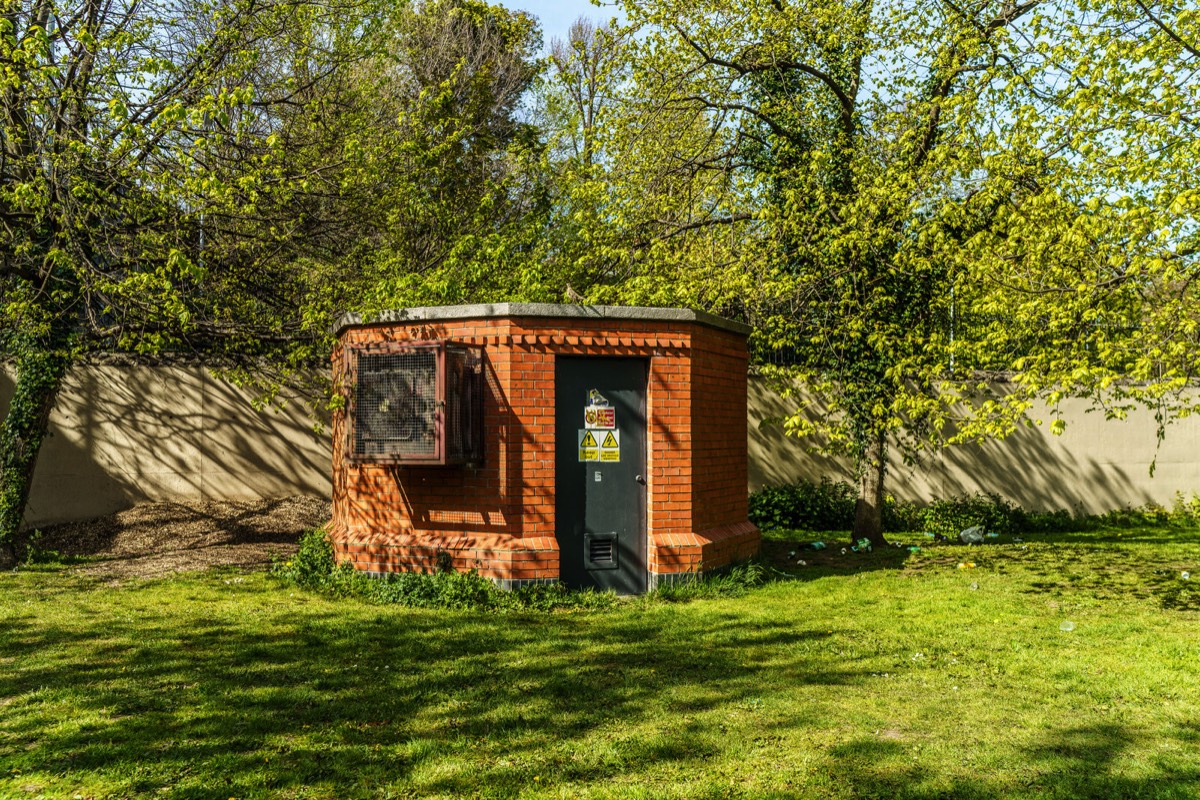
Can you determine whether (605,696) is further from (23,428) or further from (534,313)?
(23,428)

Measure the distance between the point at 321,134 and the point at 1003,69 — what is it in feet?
31.0

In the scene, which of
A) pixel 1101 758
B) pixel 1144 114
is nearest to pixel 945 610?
pixel 1101 758

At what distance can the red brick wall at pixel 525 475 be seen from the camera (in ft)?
29.3

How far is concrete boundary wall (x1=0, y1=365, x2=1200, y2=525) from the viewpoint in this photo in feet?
45.5

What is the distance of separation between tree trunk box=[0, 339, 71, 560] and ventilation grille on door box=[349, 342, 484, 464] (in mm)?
4663

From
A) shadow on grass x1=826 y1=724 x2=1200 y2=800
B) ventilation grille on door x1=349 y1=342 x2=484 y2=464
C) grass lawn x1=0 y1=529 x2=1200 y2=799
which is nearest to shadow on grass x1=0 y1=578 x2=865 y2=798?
grass lawn x1=0 y1=529 x2=1200 y2=799

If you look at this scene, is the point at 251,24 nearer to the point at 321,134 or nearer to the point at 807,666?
the point at 321,134

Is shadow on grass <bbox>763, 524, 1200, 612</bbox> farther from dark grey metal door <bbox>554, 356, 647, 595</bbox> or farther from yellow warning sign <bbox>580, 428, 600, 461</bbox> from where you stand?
yellow warning sign <bbox>580, 428, 600, 461</bbox>

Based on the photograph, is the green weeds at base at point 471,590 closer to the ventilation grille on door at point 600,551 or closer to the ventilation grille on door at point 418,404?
the ventilation grille on door at point 600,551

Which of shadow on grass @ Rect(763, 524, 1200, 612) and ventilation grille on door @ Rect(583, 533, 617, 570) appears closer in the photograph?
ventilation grille on door @ Rect(583, 533, 617, 570)

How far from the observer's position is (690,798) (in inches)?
168

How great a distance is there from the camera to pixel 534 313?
8969mm

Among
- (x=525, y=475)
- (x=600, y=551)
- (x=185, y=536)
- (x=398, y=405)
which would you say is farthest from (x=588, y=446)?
(x=185, y=536)

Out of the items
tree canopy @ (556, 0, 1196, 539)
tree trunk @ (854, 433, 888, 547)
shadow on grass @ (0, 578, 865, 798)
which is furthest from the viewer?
tree trunk @ (854, 433, 888, 547)
